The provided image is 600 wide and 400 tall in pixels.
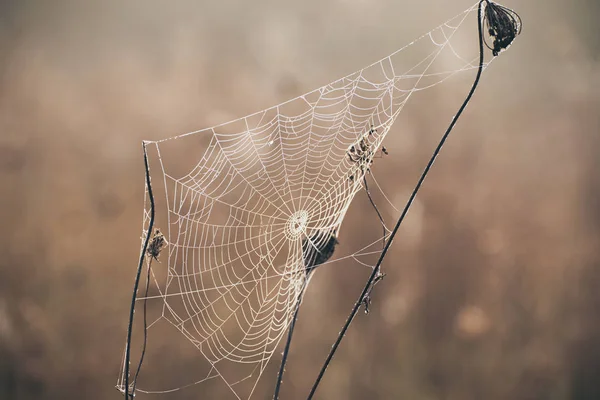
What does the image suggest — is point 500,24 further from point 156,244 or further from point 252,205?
point 252,205

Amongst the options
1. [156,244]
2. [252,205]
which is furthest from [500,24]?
[252,205]

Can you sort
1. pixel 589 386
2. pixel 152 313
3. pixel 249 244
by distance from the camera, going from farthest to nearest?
pixel 589 386 → pixel 152 313 → pixel 249 244

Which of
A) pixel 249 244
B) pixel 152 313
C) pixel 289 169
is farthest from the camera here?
pixel 152 313

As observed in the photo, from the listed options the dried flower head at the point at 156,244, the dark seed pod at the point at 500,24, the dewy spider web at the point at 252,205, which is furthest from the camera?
the dewy spider web at the point at 252,205

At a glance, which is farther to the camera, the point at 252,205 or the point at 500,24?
the point at 252,205

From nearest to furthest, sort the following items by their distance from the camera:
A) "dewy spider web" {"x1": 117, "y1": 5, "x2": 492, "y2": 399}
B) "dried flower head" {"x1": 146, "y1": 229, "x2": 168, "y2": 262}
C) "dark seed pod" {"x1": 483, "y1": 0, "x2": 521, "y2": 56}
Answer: "dark seed pod" {"x1": 483, "y1": 0, "x2": 521, "y2": 56} → "dried flower head" {"x1": 146, "y1": 229, "x2": 168, "y2": 262} → "dewy spider web" {"x1": 117, "y1": 5, "x2": 492, "y2": 399}

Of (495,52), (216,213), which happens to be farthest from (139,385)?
(495,52)

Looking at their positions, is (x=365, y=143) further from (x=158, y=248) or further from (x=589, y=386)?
(x=589, y=386)

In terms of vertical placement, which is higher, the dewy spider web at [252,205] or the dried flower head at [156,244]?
the dewy spider web at [252,205]
